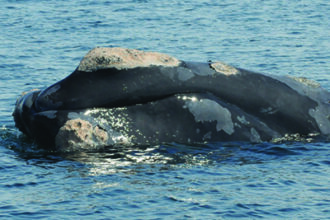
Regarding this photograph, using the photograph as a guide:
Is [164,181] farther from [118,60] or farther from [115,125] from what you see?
[118,60]

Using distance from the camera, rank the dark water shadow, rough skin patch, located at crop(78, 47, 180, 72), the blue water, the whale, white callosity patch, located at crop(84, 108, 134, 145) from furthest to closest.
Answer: white callosity patch, located at crop(84, 108, 134, 145)
the whale
rough skin patch, located at crop(78, 47, 180, 72)
the dark water shadow
the blue water

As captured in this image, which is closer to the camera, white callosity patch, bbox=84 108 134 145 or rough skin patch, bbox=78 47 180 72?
rough skin patch, bbox=78 47 180 72

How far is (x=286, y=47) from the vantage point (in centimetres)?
2370

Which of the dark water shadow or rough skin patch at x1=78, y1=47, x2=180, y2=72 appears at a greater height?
rough skin patch at x1=78, y1=47, x2=180, y2=72

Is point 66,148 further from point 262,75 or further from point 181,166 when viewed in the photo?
point 262,75

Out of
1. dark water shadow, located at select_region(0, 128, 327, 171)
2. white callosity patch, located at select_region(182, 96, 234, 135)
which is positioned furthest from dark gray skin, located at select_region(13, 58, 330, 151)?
dark water shadow, located at select_region(0, 128, 327, 171)

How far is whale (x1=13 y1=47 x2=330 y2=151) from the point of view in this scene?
38.3 ft

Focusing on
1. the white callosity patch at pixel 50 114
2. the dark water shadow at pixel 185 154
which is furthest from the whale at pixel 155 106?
the dark water shadow at pixel 185 154

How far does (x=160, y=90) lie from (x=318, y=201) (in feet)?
10.2

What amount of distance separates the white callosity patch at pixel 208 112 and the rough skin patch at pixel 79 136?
53.2 inches

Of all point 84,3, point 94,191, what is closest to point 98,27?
point 84,3

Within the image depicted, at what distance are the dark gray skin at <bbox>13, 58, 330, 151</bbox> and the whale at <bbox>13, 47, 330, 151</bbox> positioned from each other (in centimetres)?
1

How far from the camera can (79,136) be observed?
460 inches

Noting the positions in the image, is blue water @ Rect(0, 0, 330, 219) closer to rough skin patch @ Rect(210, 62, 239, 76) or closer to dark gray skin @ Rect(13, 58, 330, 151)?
dark gray skin @ Rect(13, 58, 330, 151)
